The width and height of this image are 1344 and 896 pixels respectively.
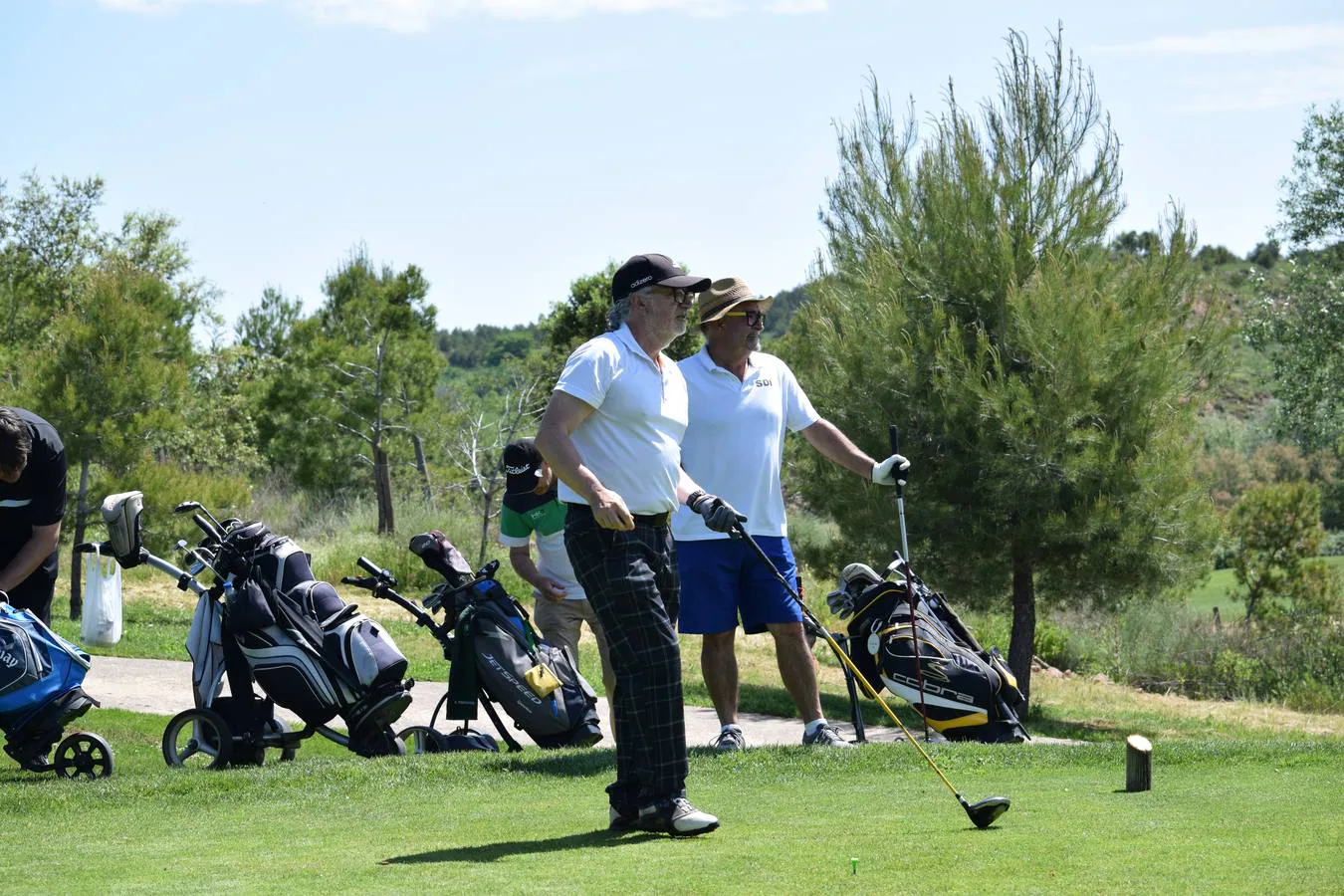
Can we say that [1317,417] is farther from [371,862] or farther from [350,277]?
[371,862]

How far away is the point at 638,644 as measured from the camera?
17.3 ft

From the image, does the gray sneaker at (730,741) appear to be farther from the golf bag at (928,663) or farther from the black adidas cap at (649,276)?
the black adidas cap at (649,276)

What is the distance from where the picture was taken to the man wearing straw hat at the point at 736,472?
777 cm

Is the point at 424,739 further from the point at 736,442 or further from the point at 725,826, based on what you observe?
the point at 725,826

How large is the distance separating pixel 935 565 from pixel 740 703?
3289mm

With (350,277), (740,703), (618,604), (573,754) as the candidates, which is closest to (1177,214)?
(740,703)

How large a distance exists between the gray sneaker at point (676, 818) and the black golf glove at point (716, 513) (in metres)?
0.98

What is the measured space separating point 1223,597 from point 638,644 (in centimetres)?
3018

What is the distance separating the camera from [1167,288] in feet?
51.2

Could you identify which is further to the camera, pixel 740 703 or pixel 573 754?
pixel 740 703

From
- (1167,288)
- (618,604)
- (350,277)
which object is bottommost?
(618,604)

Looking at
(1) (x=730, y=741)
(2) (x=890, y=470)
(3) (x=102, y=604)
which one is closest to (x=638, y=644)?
(2) (x=890, y=470)

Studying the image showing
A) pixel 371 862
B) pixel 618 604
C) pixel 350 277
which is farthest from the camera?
pixel 350 277

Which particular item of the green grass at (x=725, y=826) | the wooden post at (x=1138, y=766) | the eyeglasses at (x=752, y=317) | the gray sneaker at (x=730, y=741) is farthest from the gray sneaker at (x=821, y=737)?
the eyeglasses at (x=752, y=317)
